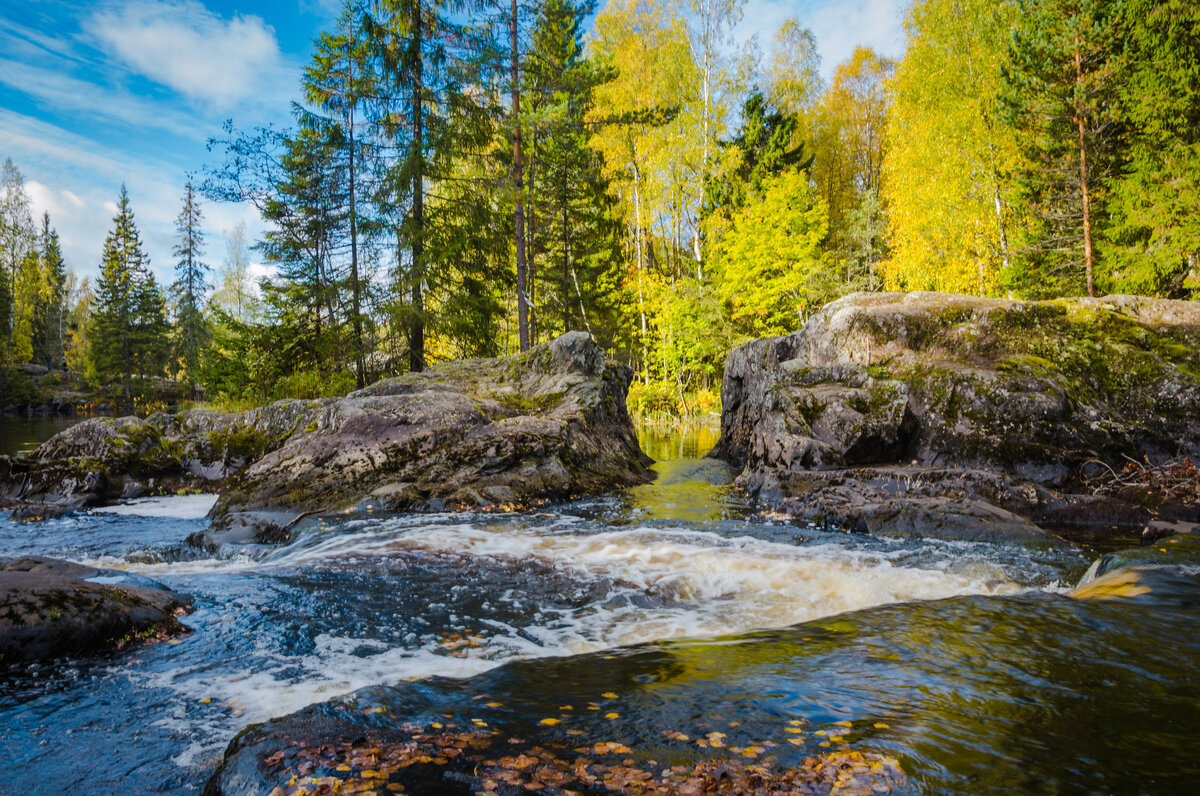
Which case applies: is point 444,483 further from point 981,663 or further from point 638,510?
point 981,663

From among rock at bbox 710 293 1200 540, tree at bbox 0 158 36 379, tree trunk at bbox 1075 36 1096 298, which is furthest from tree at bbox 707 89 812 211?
tree at bbox 0 158 36 379

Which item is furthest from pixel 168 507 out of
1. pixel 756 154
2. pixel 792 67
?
pixel 792 67

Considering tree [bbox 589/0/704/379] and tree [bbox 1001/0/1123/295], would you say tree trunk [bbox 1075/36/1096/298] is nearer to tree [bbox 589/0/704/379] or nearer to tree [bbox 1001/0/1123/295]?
tree [bbox 1001/0/1123/295]

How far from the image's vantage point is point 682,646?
370 centimetres

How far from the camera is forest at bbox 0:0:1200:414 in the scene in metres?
14.4

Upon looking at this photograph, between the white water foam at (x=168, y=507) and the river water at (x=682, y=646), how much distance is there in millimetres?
2064

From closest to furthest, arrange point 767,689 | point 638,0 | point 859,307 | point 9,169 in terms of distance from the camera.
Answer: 1. point 767,689
2. point 859,307
3. point 638,0
4. point 9,169

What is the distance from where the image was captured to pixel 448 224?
16.1 m

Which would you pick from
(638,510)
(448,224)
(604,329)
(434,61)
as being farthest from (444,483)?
(604,329)

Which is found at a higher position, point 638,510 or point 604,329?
point 604,329

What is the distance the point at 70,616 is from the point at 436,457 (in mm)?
5285

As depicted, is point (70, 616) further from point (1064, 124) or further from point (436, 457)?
point (1064, 124)

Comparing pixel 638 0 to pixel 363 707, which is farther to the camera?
pixel 638 0

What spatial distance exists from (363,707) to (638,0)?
27508mm
